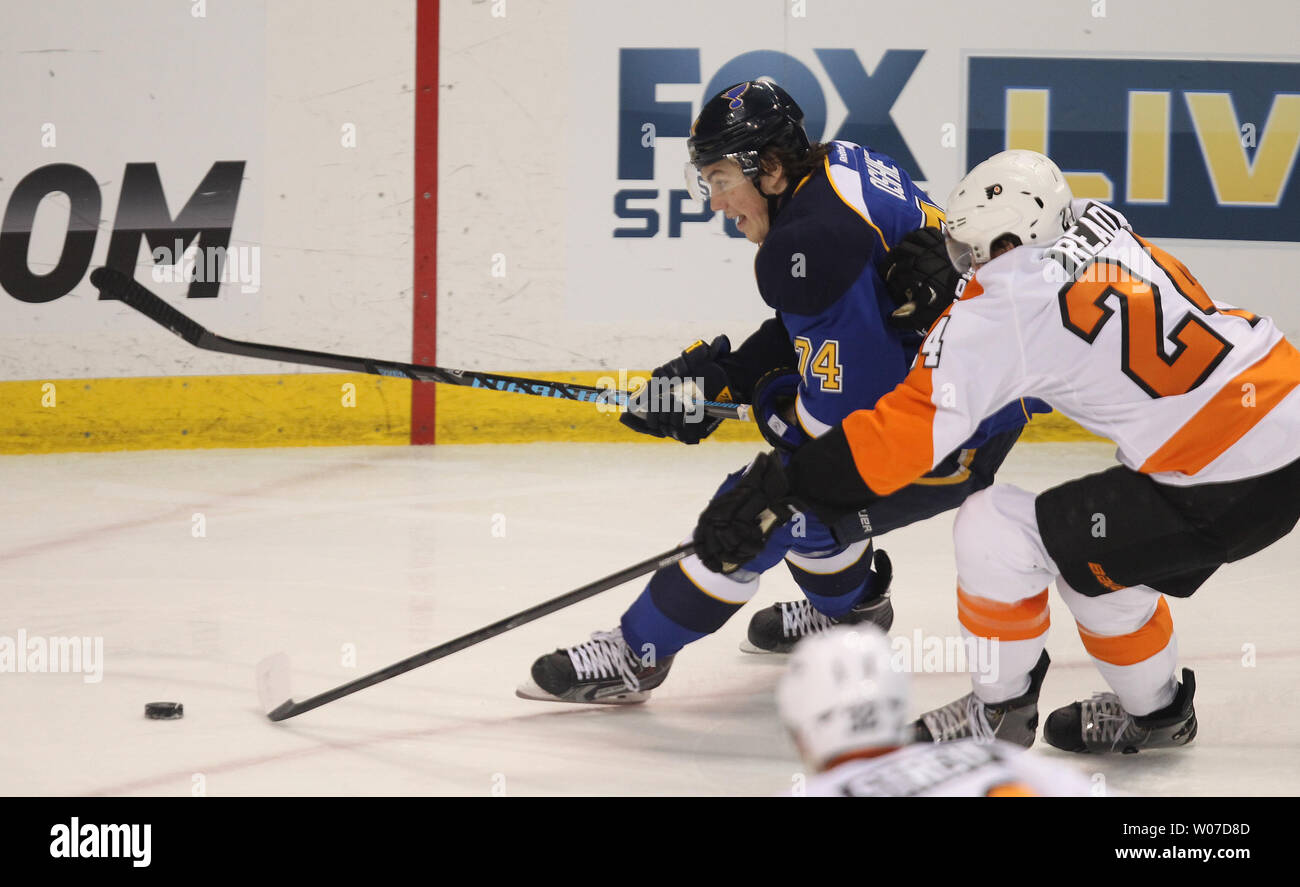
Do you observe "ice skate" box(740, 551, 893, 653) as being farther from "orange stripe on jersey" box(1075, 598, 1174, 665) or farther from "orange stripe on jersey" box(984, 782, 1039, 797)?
"orange stripe on jersey" box(984, 782, 1039, 797)

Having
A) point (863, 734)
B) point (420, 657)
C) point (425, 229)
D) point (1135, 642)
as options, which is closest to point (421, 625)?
point (420, 657)

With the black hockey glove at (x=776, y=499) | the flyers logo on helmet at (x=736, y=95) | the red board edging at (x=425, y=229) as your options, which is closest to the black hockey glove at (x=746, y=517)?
the black hockey glove at (x=776, y=499)

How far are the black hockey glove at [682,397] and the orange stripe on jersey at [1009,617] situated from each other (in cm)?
71

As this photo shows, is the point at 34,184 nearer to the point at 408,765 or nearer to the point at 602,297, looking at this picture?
the point at 602,297

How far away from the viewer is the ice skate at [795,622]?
10.7 feet

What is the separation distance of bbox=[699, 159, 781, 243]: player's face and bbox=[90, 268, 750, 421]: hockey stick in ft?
1.18

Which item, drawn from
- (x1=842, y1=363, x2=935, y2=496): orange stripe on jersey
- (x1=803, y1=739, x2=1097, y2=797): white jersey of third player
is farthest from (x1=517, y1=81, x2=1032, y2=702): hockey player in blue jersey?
(x1=803, y1=739, x2=1097, y2=797): white jersey of third player

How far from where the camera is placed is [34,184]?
16.9 ft

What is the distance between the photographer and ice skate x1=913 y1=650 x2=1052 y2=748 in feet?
8.23

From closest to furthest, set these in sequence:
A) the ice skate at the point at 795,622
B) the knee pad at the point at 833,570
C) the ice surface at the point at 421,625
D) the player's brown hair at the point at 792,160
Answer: the ice surface at the point at 421,625, the player's brown hair at the point at 792,160, the knee pad at the point at 833,570, the ice skate at the point at 795,622

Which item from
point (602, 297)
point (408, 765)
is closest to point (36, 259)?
point (602, 297)

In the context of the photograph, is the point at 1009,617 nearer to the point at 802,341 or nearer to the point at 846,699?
the point at 802,341

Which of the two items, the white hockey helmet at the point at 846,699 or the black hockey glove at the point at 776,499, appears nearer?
the white hockey helmet at the point at 846,699

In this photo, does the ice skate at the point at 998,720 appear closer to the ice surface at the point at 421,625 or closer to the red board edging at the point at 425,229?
the ice surface at the point at 421,625
